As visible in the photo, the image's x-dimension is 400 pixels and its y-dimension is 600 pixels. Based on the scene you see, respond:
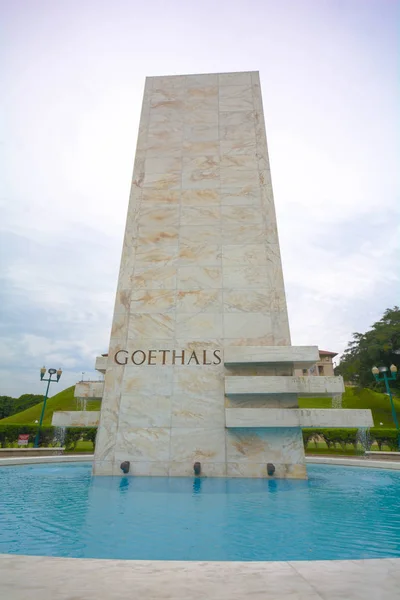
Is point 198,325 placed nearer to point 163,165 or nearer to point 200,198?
point 200,198

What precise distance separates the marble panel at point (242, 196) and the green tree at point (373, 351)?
121 feet

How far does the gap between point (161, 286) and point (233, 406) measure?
17.7 ft

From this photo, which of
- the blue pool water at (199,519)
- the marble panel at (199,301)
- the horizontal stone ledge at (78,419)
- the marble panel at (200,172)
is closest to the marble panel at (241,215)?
the marble panel at (200,172)

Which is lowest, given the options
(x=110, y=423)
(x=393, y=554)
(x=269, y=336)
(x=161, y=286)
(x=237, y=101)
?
(x=393, y=554)

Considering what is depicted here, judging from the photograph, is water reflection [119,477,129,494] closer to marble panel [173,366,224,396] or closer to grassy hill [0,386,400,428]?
marble panel [173,366,224,396]

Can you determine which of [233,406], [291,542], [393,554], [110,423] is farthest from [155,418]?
[393,554]

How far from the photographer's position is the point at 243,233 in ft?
51.0

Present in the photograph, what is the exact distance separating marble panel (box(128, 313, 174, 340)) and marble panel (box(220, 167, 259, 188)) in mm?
6671

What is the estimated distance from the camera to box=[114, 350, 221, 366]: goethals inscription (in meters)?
13.5

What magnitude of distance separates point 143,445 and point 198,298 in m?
5.64

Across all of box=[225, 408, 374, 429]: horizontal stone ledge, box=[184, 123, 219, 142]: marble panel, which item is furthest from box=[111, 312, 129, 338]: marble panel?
box=[184, 123, 219, 142]: marble panel

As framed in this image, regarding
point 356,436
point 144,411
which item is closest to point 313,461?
point 356,436

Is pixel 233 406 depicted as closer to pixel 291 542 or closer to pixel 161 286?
pixel 161 286

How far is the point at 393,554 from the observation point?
14.5 feet
